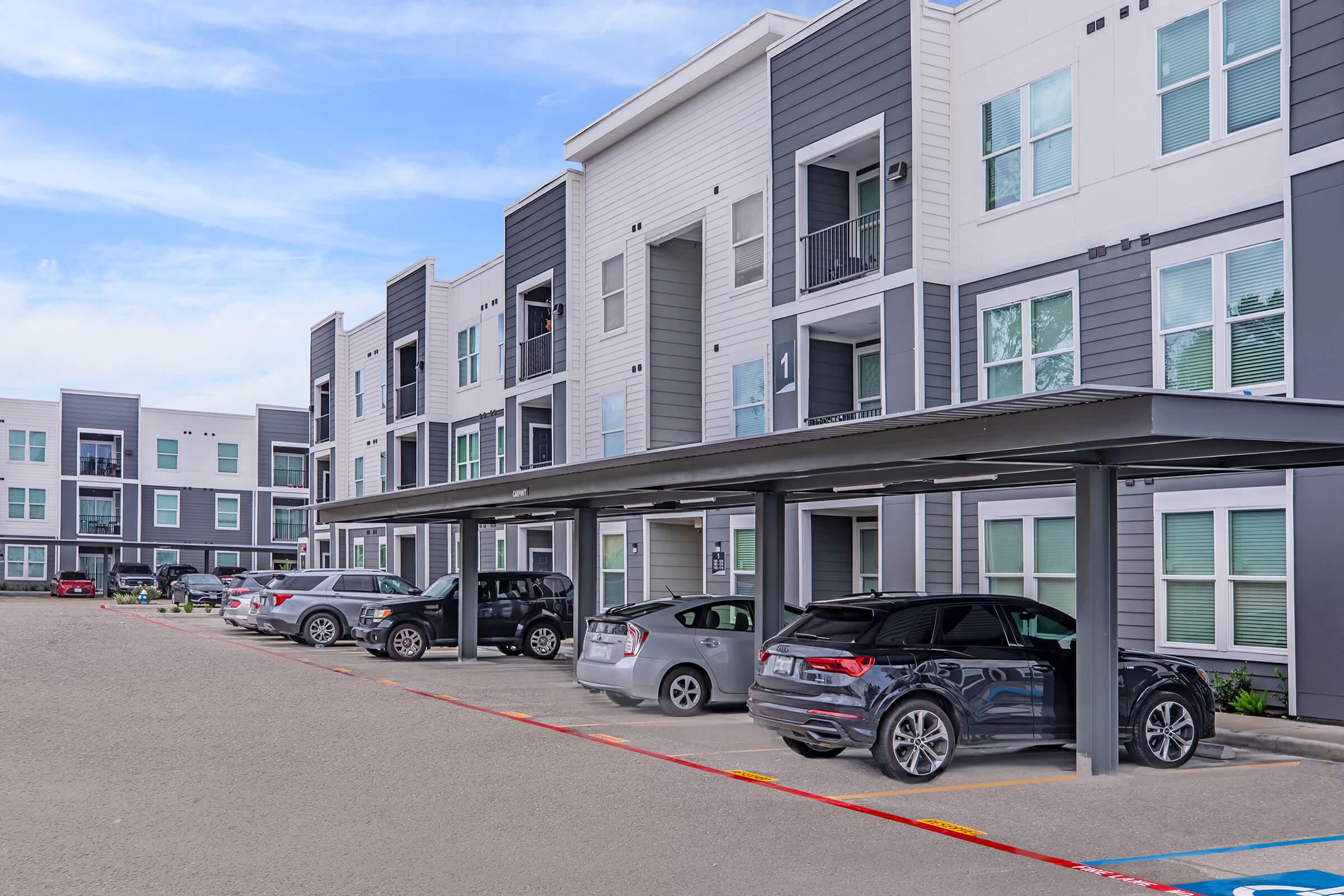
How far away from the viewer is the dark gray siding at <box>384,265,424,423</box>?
128ft

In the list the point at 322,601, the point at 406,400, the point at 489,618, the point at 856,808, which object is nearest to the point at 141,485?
the point at 406,400

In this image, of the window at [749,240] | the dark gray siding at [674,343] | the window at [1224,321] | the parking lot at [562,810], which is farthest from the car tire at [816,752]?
the dark gray siding at [674,343]

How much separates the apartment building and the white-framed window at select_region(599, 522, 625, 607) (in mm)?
35518

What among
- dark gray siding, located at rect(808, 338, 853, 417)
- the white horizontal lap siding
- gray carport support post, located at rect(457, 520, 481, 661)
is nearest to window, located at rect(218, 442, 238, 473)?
the white horizontal lap siding

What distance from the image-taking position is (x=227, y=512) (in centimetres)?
6850

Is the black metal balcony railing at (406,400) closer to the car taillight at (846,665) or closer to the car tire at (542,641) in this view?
the car tire at (542,641)

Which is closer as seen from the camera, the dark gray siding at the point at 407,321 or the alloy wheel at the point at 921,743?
the alloy wheel at the point at 921,743

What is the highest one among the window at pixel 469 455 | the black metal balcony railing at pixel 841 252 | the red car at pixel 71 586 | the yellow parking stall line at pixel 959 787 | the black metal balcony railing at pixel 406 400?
the black metal balcony railing at pixel 841 252

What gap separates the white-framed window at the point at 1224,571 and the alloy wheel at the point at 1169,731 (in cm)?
330

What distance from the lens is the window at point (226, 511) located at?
6812cm

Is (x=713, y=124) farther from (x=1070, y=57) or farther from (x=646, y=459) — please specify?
(x=646, y=459)

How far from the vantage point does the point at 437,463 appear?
3809 centimetres

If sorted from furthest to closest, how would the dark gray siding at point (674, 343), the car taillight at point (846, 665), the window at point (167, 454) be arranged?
the window at point (167, 454) < the dark gray siding at point (674, 343) < the car taillight at point (846, 665)

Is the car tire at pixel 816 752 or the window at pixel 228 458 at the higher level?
the window at pixel 228 458
